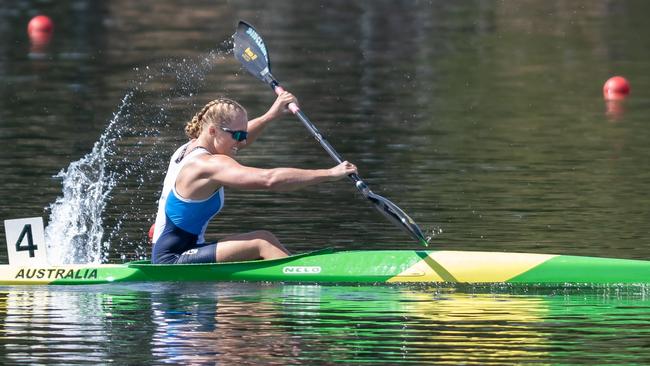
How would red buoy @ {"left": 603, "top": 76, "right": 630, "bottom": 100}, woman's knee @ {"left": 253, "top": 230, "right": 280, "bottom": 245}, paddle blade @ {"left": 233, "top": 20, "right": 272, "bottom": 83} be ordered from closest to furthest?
woman's knee @ {"left": 253, "top": 230, "right": 280, "bottom": 245}, paddle blade @ {"left": 233, "top": 20, "right": 272, "bottom": 83}, red buoy @ {"left": 603, "top": 76, "right": 630, "bottom": 100}

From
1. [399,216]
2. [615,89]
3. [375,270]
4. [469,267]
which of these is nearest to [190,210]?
[375,270]

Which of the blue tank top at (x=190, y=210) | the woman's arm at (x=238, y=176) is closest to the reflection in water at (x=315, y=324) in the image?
the blue tank top at (x=190, y=210)

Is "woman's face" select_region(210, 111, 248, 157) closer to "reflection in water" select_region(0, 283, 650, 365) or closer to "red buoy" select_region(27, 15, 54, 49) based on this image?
"reflection in water" select_region(0, 283, 650, 365)

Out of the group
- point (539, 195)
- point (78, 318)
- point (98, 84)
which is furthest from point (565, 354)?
point (98, 84)

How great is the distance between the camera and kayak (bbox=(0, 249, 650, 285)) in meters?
14.5

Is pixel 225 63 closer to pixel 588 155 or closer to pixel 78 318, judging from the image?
pixel 588 155

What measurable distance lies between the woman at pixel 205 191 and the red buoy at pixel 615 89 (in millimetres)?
14639

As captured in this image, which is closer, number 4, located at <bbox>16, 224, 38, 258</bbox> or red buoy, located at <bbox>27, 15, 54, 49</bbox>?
number 4, located at <bbox>16, 224, 38, 258</bbox>

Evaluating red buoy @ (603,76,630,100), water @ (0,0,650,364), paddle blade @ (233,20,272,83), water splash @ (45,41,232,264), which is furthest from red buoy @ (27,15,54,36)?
paddle blade @ (233,20,272,83)

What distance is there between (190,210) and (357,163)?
711 cm

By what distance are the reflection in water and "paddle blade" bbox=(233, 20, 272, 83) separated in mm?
2975

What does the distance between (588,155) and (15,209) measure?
804 centimetres

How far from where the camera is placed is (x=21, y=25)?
40.4 meters

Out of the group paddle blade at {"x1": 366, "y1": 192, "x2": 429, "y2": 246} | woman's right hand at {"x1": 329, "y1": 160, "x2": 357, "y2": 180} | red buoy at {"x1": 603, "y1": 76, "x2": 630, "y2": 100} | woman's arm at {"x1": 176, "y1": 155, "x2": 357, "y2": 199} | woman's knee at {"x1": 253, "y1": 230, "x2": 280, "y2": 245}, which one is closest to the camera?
woman's right hand at {"x1": 329, "y1": 160, "x2": 357, "y2": 180}
